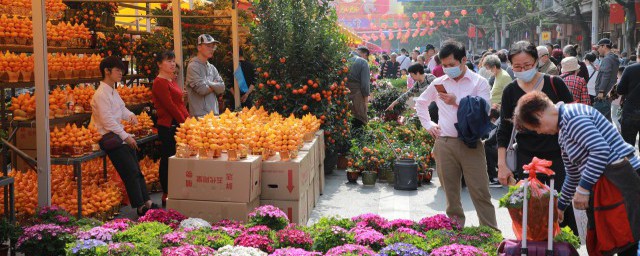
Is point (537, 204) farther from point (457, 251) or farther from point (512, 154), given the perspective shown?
point (512, 154)

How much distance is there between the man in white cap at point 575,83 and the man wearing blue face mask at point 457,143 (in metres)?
1.79

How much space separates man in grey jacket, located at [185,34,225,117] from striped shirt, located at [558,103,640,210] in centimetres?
538

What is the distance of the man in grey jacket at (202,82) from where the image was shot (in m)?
8.99

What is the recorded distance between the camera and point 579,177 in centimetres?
464

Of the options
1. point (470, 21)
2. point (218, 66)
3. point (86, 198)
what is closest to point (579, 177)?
point (86, 198)

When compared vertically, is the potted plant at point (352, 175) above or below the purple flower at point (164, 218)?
below

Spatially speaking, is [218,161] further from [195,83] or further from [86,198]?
[195,83]

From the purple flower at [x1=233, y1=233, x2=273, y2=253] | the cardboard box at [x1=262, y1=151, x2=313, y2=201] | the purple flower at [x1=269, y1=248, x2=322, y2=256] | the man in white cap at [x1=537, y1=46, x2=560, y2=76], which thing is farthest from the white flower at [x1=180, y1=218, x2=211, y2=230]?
the man in white cap at [x1=537, y1=46, x2=560, y2=76]

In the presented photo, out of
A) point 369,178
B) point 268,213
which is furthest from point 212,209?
point 369,178

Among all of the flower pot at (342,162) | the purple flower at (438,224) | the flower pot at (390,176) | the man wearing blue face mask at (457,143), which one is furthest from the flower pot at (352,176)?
the purple flower at (438,224)

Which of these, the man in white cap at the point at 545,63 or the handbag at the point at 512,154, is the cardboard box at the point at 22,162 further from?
the man in white cap at the point at 545,63

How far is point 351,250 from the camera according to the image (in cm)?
486

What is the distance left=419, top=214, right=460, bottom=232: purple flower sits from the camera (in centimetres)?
568

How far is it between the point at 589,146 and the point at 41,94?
4454mm
